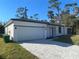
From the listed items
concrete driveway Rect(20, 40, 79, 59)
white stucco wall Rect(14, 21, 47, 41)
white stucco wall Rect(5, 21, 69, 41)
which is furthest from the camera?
Result: white stucco wall Rect(14, 21, 47, 41)

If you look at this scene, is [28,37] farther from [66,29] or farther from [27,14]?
[27,14]

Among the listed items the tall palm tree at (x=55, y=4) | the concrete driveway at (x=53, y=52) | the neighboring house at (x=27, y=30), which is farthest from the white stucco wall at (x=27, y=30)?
the tall palm tree at (x=55, y=4)

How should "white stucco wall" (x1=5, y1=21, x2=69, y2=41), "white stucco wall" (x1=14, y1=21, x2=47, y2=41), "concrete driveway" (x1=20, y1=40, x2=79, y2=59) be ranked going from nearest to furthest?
1. "concrete driveway" (x1=20, y1=40, x2=79, y2=59)
2. "white stucco wall" (x1=5, y1=21, x2=69, y2=41)
3. "white stucco wall" (x1=14, y1=21, x2=47, y2=41)

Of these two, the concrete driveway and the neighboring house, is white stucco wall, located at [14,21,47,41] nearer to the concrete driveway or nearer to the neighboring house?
the neighboring house

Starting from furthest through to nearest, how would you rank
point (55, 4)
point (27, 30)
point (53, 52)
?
point (55, 4)
point (27, 30)
point (53, 52)

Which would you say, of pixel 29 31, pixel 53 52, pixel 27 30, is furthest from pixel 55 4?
pixel 53 52

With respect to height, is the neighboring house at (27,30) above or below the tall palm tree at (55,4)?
below

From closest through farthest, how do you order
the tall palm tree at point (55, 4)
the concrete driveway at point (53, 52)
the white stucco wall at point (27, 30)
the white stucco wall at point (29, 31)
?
the concrete driveway at point (53, 52) → the white stucco wall at point (27, 30) → the white stucco wall at point (29, 31) → the tall palm tree at point (55, 4)

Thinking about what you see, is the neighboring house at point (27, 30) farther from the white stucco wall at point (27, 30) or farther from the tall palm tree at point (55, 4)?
the tall palm tree at point (55, 4)

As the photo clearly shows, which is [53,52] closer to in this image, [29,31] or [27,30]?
[27,30]

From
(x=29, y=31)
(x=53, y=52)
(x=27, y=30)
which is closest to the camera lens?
(x=53, y=52)

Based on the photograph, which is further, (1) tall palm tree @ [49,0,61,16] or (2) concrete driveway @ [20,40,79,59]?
(1) tall palm tree @ [49,0,61,16]

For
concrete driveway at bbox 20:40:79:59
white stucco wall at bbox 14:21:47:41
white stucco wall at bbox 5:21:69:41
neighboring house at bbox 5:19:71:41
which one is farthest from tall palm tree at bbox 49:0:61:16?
concrete driveway at bbox 20:40:79:59

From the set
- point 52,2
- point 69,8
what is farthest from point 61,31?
point 52,2
